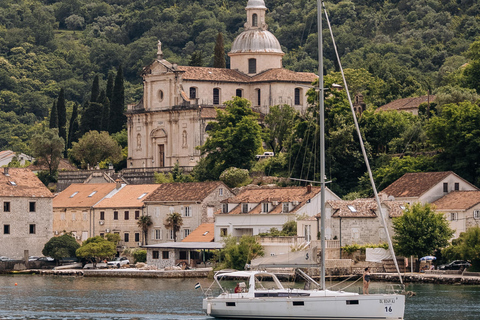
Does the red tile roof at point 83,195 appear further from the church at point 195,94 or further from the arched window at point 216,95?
the arched window at point 216,95

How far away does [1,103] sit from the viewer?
620ft

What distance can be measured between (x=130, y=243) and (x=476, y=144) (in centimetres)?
2572

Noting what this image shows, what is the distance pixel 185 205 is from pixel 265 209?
8418mm

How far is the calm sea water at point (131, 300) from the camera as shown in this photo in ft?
178

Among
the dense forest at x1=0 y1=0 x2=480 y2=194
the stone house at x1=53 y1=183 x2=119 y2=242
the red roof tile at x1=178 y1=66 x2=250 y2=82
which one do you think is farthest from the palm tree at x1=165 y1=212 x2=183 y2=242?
the red roof tile at x1=178 y1=66 x2=250 y2=82

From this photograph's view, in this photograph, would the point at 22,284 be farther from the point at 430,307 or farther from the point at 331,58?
the point at 331,58

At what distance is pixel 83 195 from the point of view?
313ft

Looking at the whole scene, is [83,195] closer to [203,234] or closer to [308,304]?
[203,234]

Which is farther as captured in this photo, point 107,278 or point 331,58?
Result: point 331,58

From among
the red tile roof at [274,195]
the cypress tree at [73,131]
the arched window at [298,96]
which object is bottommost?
the red tile roof at [274,195]

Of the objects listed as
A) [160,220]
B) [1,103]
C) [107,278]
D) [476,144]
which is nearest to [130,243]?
[160,220]

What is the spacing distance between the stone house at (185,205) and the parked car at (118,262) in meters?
4.00

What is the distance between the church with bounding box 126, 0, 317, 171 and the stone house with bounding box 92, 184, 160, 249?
1842 centimetres

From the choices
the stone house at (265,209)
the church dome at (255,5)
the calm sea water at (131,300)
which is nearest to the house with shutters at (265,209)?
the stone house at (265,209)
